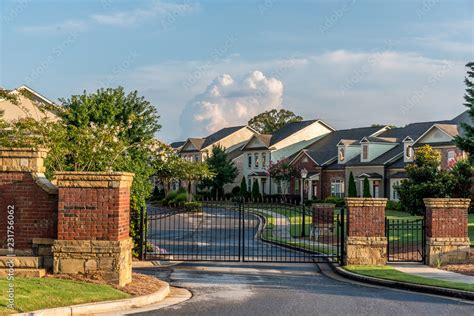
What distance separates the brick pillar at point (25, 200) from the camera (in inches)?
519

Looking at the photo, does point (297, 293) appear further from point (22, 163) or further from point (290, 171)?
point (290, 171)

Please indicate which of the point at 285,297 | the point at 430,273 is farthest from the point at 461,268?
the point at 285,297

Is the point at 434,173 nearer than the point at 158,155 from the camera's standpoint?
Yes

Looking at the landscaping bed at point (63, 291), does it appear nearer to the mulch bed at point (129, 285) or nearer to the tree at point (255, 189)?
the mulch bed at point (129, 285)

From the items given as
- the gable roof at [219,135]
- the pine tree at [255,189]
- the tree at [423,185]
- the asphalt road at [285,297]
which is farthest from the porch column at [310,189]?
the asphalt road at [285,297]

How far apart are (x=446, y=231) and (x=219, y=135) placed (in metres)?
68.2

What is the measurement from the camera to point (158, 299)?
12258mm

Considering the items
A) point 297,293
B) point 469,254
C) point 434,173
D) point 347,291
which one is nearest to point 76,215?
point 297,293

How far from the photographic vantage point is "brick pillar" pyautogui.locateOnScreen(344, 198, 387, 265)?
718 inches

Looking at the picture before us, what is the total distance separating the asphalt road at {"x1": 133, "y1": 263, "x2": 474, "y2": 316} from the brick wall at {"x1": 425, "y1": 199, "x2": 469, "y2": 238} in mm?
4163

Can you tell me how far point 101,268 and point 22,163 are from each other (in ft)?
9.14

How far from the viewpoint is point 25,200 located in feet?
43.3

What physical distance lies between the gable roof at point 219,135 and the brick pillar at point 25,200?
2771 inches

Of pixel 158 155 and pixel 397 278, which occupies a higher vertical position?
pixel 158 155
